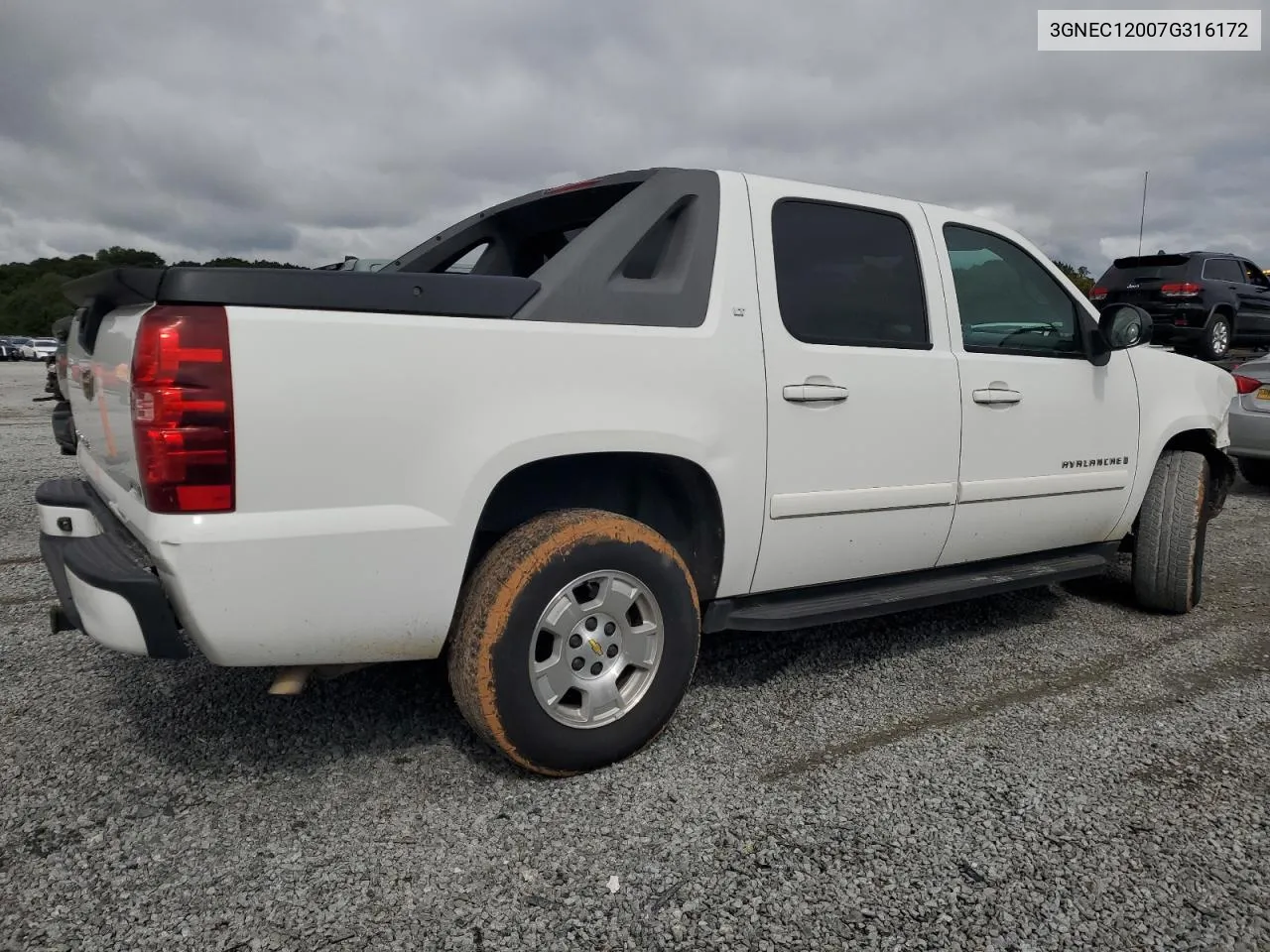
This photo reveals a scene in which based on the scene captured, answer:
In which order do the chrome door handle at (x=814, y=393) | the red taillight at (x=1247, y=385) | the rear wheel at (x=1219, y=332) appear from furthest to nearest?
the rear wheel at (x=1219, y=332), the red taillight at (x=1247, y=385), the chrome door handle at (x=814, y=393)

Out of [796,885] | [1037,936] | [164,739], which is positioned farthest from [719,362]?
[164,739]

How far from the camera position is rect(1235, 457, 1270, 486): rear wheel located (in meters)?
8.24

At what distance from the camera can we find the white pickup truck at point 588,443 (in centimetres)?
212

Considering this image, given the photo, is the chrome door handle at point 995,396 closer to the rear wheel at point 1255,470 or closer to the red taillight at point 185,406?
the red taillight at point 185,406

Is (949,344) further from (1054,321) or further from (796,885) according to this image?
(796,885)

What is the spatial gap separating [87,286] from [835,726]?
2.62 meters

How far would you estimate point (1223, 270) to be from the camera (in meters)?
13.4

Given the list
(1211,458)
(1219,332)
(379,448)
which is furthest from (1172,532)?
(1219,332)

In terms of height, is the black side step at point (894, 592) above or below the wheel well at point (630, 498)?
below

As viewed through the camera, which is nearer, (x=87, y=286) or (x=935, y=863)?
(x=935, y=863)

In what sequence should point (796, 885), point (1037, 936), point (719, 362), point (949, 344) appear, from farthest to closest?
1. point (949, 344)
2. point (719, 362)
3. point (796, 885)
4. point (1037, 936)

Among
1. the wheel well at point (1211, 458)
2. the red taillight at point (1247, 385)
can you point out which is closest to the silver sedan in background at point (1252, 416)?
the red taillight at point (1247, 385)

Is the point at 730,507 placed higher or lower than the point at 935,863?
higher

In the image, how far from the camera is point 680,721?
9.97 ft
